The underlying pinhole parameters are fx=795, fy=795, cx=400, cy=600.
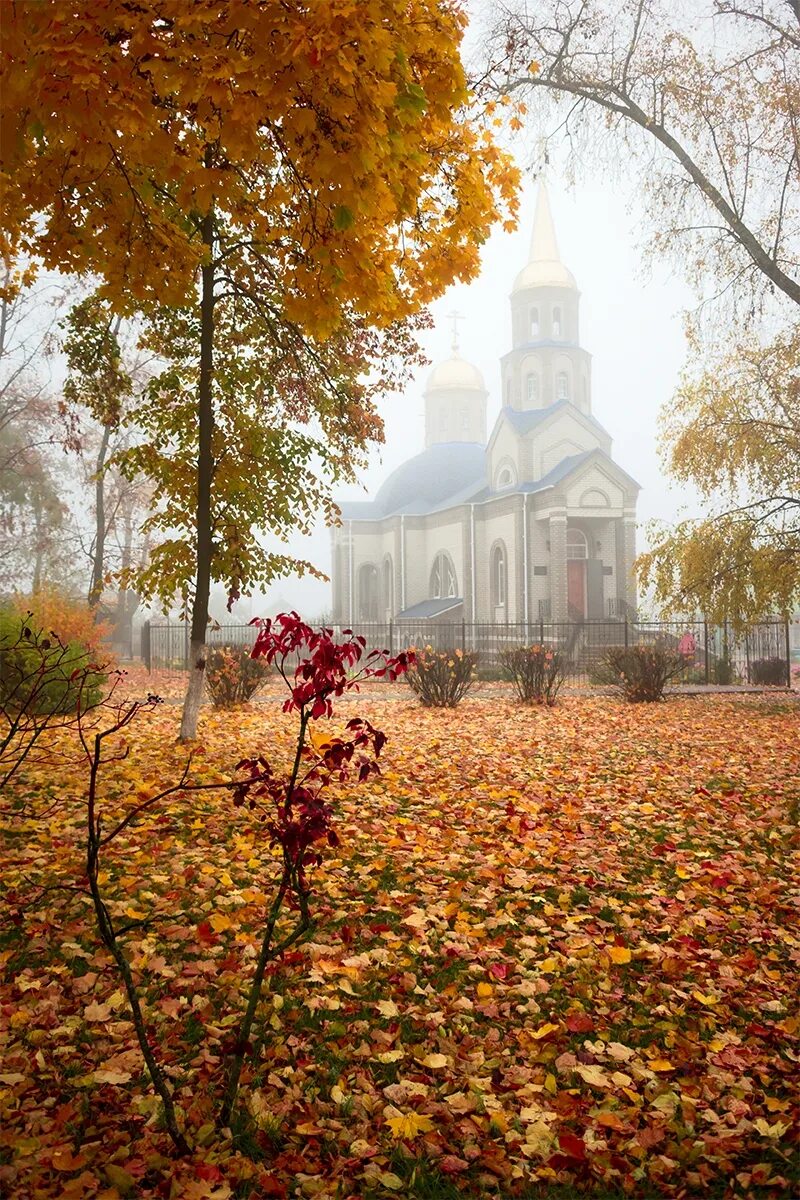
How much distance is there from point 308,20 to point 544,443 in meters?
29.6

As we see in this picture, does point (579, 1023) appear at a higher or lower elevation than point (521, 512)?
lower

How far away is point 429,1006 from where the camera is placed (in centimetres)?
315

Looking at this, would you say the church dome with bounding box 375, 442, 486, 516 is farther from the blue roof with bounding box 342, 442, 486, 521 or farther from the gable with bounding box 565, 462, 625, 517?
the gable with bounding box 565, 462, 625, 517

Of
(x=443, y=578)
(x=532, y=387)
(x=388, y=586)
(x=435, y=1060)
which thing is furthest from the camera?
(x=388, y=586)

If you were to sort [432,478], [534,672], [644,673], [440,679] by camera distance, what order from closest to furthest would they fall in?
[440,679] < [534,672] < [644,673] < [432,478]

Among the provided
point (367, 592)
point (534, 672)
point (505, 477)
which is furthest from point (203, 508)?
point (367, 592)

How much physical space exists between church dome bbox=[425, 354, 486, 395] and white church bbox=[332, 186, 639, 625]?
11.9 feet

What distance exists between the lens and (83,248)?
498cm

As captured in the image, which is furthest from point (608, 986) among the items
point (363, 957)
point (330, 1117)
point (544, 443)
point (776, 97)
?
point (544, 443)

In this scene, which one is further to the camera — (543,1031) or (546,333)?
(546,333)

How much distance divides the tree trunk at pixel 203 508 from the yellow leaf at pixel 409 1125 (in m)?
5.77

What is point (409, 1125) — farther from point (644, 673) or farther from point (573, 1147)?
point (644, 673)

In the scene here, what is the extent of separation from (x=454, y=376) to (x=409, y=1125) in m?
48.4

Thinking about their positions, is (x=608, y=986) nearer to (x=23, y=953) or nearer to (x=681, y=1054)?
(x=681, y=1054)
